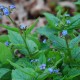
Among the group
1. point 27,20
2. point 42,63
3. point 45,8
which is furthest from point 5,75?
point 45,8

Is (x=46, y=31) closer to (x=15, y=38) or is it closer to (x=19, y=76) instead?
(x=15, y=38)

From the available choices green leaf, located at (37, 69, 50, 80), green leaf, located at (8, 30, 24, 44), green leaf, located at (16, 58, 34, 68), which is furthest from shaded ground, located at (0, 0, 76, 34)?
green leaf, located at (37, 69, 50, 80)

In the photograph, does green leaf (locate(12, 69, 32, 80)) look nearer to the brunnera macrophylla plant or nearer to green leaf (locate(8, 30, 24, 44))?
the brunnera macrophylla plant

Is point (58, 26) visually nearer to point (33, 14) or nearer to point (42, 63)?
point (42, 63)

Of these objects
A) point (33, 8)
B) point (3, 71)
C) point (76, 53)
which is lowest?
point (33, 8)

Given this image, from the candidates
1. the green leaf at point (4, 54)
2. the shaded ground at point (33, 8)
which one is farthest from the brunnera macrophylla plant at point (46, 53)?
the shaded ground at point (33, 8)

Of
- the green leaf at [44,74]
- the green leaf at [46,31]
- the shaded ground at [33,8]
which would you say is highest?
the green leaf at [46,31]

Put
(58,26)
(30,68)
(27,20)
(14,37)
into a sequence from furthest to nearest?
(27,20)
(14,37)
(58,26)
(30,68)

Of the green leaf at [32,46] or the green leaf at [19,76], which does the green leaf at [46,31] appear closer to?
the green leaf at [32,46]

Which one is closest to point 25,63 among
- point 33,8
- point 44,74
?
point 44,74
